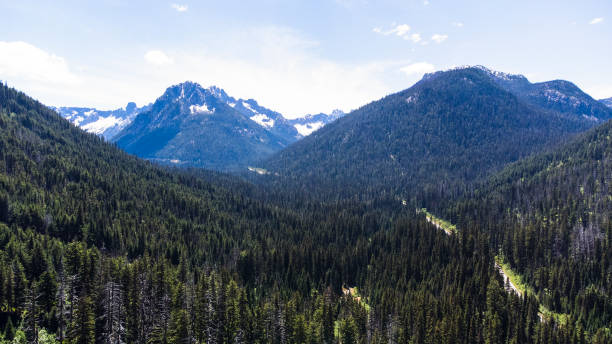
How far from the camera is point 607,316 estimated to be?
306 feet

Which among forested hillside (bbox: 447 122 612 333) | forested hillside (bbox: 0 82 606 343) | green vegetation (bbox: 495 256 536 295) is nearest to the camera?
forested hillside (bbox: 0 82 606 343)

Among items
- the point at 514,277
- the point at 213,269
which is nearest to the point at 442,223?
the point at 514,277

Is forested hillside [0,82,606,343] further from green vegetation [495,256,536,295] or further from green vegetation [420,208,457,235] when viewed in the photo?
green vegetation [420,208,457,235]

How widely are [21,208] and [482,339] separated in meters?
141

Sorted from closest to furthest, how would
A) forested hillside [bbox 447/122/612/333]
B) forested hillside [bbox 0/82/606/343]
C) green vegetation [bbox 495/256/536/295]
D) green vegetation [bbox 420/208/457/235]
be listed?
forested hillside [bbox 0/82/606/343] < forested hillside [bbox 447/122/612/333] < green vegetation [bbox 495/256/536/295] < green vegetation [bbox 420/208/457/235]

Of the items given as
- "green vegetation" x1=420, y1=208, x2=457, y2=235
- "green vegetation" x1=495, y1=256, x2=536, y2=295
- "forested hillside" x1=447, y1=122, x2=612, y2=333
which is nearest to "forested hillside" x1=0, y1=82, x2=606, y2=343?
"green vegetation" x1=495, y1=256, x2=536, y2=295

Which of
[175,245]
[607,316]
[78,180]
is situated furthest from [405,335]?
[78,180]

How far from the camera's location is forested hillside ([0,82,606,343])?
65.4 metres

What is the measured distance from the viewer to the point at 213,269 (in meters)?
99.9

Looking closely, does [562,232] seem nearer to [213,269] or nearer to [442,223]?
[442,223]

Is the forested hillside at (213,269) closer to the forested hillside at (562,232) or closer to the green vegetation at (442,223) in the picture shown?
the forested hillside at (562,232)

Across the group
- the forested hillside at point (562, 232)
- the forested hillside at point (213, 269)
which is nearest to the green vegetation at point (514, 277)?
the forested hillside at point (562, 232)

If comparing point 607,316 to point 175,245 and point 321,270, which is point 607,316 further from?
point 175,245

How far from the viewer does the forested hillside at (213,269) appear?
6538cm
